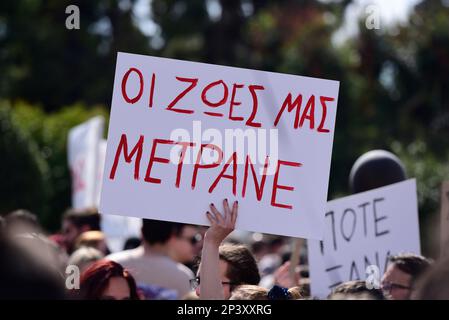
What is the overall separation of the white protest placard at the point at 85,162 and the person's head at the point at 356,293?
5537mm

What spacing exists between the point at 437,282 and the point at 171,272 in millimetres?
2961

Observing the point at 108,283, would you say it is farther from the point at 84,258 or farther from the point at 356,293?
the point at 84,258

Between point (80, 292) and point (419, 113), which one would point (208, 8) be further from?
point (80, 292)

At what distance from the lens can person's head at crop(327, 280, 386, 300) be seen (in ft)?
10.5

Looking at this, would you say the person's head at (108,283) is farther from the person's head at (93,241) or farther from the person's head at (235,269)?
the person's head at (93,241)

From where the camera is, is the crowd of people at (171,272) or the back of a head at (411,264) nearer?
the crowd of people at (171,272)

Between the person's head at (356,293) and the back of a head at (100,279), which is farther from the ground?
the back of a head at (100,279)

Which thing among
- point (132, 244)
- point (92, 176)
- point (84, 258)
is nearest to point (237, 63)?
point (92, 176)

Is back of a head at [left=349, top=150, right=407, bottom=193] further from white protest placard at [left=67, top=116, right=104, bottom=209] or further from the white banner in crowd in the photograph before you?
white protest placard at [left=67, top=116, right=104, bottom=209]

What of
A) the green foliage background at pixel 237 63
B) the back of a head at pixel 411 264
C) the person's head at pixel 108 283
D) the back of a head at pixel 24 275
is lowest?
the back of a head at pixel 24 275

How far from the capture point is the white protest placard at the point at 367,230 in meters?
4.91

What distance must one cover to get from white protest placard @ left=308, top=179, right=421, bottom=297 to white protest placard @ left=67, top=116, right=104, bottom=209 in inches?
161

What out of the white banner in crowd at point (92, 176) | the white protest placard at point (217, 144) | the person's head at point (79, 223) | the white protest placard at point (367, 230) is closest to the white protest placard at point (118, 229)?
the white banner in crowd at point (92, 176)
